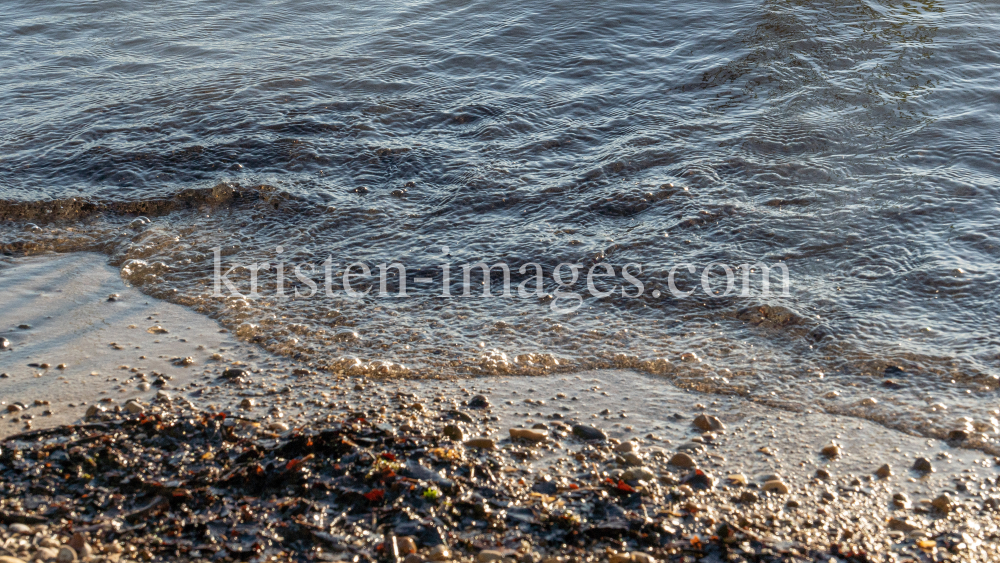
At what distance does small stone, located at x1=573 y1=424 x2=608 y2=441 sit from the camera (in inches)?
136

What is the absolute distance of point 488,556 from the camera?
2697mm

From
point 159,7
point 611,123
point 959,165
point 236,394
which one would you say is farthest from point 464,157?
point 159,7

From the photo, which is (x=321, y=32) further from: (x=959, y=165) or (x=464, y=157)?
(x=959, y=165)

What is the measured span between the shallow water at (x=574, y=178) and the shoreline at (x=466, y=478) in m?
0.35

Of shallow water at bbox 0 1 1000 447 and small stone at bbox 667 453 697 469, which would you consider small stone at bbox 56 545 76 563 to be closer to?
shallow water at bbox 0 1 1000 447

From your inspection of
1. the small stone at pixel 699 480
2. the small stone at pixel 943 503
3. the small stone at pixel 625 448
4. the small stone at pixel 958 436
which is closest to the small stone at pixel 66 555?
the small stone at pixel 625 448

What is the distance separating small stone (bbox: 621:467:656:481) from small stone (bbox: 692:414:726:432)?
1.70 feet

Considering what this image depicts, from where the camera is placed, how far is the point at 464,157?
6762 mm

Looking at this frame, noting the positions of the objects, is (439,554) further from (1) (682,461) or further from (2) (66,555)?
(2) (66,555)

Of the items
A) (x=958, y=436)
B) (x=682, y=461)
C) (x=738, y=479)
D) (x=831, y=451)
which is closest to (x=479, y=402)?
(x=682, y=461)

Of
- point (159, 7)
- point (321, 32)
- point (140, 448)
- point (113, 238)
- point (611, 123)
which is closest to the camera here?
point (140, 448)

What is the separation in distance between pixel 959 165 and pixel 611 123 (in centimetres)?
300

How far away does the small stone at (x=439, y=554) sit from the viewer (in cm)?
268

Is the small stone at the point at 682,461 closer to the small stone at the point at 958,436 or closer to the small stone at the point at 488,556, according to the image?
the small stone at the point at 488,556
